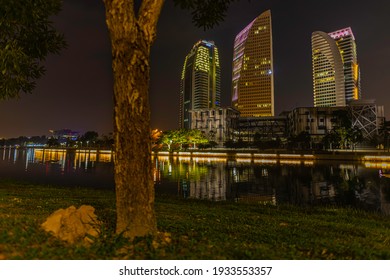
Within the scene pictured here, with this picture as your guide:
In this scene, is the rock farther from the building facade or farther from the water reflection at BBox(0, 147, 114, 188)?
the building facade

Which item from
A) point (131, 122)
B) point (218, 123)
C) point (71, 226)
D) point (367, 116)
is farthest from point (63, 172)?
point (367, 116)

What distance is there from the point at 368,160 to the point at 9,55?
69.7 meters

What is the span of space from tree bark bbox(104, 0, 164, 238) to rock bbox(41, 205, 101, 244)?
673 mm

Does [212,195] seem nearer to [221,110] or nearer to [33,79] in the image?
[33,79]

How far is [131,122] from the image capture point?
4.94m

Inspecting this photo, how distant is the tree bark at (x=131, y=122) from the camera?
496 cm

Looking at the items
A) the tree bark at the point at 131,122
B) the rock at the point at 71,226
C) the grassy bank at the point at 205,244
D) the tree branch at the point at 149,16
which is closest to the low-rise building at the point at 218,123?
the grassy bank at the point at 205,244

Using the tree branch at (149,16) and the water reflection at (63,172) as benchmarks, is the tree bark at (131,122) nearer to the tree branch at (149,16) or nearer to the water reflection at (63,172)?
the tree branch at (149,16)

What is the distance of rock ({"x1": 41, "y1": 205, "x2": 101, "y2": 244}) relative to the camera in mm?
4969

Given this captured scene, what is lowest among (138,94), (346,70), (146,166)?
(146,166)

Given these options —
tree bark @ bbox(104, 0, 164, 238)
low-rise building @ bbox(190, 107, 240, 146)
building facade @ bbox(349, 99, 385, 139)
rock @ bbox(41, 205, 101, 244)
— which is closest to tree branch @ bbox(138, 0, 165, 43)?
tree bark @ bbox(104, 0, 164, 238)

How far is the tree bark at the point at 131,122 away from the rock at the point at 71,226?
26.5 inches

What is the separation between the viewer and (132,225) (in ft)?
16.5

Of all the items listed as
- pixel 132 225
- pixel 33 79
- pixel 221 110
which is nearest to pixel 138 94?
pixel 132 225
